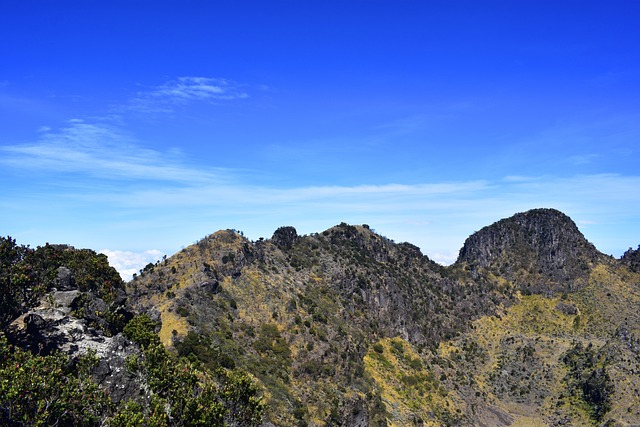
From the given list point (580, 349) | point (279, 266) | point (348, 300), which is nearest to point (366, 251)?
point (348, 300)

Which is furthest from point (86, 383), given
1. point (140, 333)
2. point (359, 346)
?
point (359, 346)

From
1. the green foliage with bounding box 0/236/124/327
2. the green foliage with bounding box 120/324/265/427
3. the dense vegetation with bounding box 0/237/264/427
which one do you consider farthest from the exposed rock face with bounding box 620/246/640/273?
the green foliage with bounding box 0/236/124/327

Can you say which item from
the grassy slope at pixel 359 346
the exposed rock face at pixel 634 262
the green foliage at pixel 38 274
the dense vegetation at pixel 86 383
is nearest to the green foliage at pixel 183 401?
the dense vegetation at pixel 86 383

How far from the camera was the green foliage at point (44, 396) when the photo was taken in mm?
28797

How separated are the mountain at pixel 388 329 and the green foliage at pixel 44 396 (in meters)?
5.02

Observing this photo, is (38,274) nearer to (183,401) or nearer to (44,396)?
(44,396)

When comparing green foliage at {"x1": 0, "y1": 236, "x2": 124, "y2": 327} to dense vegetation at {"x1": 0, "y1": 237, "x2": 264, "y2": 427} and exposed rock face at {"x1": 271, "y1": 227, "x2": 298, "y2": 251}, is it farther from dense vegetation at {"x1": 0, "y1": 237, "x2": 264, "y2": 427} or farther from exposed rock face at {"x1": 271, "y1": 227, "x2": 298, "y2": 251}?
exposed rock face at {"x1": 271, "y1": 227, "x2": 298, "y2": 251}

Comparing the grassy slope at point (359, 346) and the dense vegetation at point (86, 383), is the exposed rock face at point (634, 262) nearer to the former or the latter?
the grassy slope at point (359, 346)

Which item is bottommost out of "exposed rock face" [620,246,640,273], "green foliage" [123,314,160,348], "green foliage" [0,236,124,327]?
"green foliage" [123,314,160,348]

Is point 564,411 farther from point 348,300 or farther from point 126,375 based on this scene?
point 126,375

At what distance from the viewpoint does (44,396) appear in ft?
98.1

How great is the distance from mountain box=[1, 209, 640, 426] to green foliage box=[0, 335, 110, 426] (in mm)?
5024

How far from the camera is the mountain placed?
269ft

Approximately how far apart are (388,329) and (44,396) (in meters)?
118
